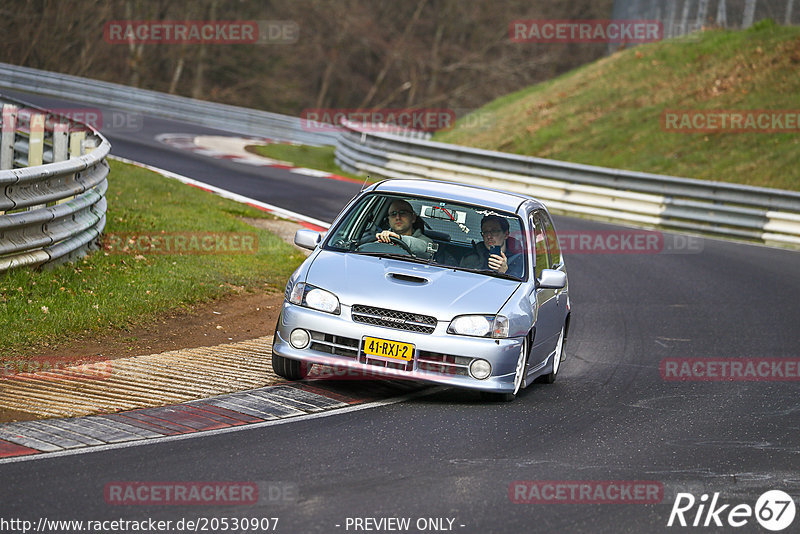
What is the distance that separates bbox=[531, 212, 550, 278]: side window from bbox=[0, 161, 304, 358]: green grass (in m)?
3.70

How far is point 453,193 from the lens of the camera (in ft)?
31.2

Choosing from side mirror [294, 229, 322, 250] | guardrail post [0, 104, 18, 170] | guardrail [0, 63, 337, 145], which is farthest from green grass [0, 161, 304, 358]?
guardrail [0, 63, 337, 145]

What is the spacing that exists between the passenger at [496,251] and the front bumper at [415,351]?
930 mm

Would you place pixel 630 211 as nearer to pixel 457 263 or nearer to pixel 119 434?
pixel 457 263

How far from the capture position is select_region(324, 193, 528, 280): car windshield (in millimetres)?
8938

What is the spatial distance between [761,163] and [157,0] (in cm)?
3709

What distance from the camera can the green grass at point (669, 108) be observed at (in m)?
28.1

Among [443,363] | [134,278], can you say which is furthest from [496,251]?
[134,278]

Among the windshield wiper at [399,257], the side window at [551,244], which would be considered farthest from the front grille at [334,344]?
the side window at [551,244]

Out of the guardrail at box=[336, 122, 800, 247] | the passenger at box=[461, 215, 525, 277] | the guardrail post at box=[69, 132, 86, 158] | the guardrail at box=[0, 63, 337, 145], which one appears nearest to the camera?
the passenger at box=[461, 215, 525, 277]

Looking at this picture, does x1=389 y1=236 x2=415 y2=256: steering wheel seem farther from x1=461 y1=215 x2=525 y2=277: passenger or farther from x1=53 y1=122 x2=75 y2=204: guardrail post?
x1=53 y1=122 x2=75 y2=204: guardrail post

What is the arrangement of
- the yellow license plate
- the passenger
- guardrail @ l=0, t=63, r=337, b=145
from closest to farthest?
the yellow license plate → the passenger → guardrail @ l=0, t=63, r=337, b=145

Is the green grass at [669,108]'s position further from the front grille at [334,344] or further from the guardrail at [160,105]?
the front grille at [334,344]

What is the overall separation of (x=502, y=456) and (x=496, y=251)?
258cm
